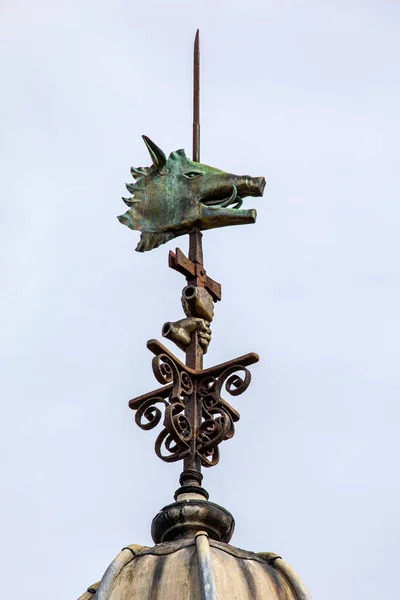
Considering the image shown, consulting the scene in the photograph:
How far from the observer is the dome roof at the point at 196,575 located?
13914 mm

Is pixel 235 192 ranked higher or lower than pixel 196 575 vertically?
higher

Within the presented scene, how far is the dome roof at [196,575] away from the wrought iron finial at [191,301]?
2.57ft

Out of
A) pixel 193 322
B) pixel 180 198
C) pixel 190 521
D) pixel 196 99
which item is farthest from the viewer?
pixel 196 99

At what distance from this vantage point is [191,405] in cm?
1569

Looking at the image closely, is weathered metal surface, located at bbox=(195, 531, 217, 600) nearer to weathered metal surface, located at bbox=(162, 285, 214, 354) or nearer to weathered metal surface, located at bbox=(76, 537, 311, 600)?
weathered metal surface, located at bbox=(76, 537, 311, 600)

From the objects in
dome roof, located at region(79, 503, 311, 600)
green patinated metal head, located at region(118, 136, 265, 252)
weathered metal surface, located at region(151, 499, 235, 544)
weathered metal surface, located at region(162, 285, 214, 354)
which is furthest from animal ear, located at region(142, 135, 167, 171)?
dome roof, located at region(79, 503, 311, 600)

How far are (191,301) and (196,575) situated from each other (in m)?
3.05

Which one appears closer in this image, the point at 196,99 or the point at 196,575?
the point at 196,575

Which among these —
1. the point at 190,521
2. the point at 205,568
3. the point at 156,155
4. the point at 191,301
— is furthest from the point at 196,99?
the point at 205,568

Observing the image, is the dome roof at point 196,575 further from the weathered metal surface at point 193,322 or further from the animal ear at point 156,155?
the animal ear at point 156,155

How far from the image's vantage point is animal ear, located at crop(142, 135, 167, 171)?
55.4ft

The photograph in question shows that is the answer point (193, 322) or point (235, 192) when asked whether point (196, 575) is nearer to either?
point (193, 322)

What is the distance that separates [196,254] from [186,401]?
59.4 inches

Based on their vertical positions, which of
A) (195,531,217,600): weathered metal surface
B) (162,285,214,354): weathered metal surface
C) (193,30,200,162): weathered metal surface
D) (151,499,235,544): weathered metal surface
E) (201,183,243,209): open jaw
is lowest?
(195,531,217,600): weathered metal surface
